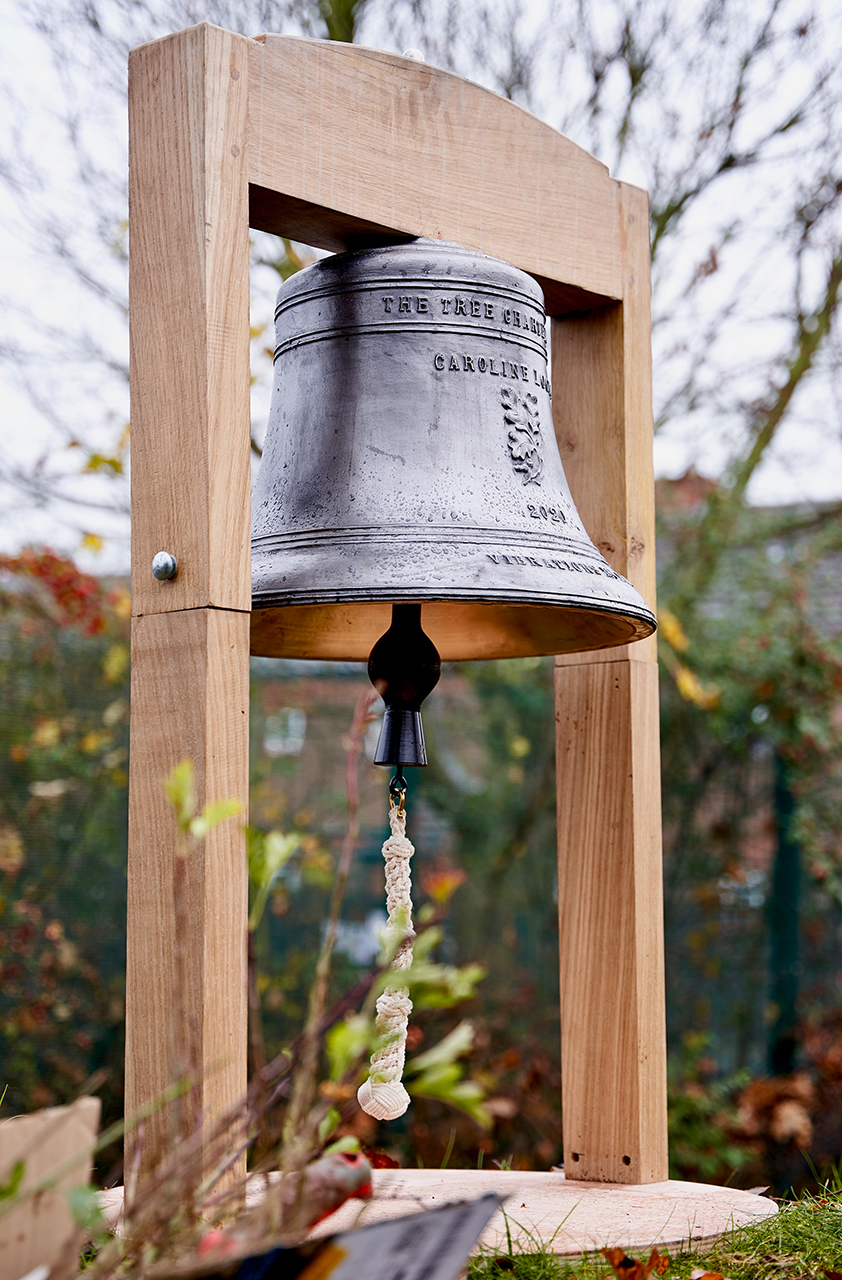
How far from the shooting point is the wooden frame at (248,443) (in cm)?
159

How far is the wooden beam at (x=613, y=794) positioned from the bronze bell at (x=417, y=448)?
0.82 ft

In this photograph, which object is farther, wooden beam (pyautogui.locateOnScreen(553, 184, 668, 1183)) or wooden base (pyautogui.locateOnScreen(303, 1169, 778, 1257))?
wooden beam (pyautogui.locateOnScreen(553, 184, 668, 1183))

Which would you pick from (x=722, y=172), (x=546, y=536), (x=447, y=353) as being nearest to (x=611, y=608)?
(x=546, y=536)

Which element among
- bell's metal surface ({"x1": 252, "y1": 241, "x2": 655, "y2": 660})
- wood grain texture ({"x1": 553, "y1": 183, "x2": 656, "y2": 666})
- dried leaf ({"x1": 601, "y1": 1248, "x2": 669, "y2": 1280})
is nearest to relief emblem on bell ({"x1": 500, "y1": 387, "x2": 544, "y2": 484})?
bell's metal surface ({"x1": 252, "y1": 241, "x2": 655, "y2": 660})

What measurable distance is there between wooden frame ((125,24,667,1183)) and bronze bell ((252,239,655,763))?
101mm

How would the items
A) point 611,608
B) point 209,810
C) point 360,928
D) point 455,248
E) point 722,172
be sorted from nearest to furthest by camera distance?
point 209,810 < point 611,608 < point 455,248 < point 722,172 < point 360,928

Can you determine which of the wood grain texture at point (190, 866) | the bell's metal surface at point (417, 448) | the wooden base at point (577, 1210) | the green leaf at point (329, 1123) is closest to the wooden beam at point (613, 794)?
the wooden base at point (577, 1210)

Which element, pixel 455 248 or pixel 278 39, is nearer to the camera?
pixel 278 39

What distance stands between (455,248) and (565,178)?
1.11 feet

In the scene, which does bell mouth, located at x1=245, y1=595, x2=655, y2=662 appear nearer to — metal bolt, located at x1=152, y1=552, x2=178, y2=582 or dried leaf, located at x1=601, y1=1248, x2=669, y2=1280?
metal bolt, located at x1=152, y1=552, x2=178, y2=582

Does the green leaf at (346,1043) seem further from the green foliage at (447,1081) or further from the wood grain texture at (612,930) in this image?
the wood grain texture at (612,930)

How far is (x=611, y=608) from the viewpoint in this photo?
1.84 meters

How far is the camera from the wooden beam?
2193 mm

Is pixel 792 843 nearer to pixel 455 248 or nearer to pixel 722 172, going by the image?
pixel 722 172
